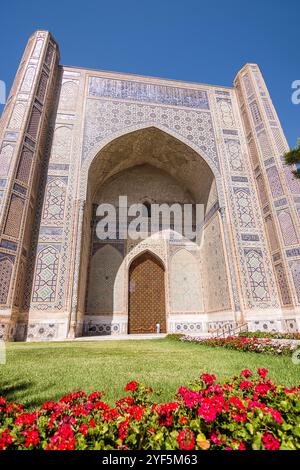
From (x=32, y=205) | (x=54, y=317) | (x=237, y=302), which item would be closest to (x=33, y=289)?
(x=54, y=317)

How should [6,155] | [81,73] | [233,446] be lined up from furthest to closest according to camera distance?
1. [81,73]
2. [6,155]
3. [233,446]

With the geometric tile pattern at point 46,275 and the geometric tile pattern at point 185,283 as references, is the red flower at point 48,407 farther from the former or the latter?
the geometric tile pattern at point 185,283

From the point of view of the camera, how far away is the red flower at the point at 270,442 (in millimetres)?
1050

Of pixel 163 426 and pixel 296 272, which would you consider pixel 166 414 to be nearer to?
pixel 163 426

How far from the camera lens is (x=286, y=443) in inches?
42.6

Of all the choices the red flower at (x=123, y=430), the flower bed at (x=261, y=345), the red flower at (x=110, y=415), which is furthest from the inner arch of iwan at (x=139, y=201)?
the red flower at (x=123, y=430)

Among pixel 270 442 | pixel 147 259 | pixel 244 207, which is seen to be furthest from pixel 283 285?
pixel 270 442

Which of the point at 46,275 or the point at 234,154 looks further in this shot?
the point at 234,154

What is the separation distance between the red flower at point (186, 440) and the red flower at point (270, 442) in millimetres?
294

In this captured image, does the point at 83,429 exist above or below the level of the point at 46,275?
below

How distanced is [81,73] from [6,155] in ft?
20.2

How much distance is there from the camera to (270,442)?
3.51 ft

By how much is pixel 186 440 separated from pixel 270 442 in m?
0.34
